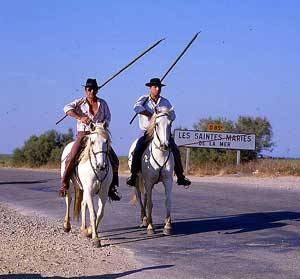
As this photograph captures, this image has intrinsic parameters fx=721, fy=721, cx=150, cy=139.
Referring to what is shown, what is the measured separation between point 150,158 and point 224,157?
30.6m

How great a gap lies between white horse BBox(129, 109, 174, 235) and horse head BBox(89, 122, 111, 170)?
1348mm

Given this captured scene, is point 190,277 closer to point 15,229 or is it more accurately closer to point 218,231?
point 218,231

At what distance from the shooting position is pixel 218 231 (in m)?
13.9

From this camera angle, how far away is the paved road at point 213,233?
9.75 m

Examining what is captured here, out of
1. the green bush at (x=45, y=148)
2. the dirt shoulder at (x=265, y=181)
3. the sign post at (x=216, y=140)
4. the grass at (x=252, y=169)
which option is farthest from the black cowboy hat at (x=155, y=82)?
the green bush at (x=45, y=148)

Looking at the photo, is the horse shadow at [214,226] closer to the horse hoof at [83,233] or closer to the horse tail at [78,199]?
the horse hoof at [83,233]

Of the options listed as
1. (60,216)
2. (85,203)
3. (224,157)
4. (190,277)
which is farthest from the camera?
(224,157)

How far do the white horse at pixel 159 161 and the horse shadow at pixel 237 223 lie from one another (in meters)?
0.58

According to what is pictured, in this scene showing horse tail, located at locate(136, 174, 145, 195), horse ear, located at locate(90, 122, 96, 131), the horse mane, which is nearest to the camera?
horse ear, located at locate(90, 122, 96, 131)

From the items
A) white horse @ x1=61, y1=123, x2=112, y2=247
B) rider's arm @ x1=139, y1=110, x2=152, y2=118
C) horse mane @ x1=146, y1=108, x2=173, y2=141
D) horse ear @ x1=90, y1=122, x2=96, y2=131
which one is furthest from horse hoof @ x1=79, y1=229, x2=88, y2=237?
rider's arm @ x1=139, y1=110, x2=152, y2=118

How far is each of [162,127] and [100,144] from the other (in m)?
1.59

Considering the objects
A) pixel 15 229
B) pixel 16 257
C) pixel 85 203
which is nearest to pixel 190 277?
pixel 16 257

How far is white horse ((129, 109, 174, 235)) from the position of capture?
13352 millimetres

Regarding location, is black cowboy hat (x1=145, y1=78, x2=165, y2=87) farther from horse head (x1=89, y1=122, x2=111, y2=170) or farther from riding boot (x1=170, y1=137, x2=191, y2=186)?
horse head (x1=89, y1=122, x2=111, y2=170)
